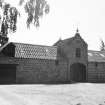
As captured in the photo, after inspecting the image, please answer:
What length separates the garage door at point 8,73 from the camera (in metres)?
23.9

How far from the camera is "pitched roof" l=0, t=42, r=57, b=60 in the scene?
25.7 meters

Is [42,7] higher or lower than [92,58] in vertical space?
higher

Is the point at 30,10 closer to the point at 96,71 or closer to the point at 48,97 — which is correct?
the point at 48,97

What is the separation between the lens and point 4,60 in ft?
79.2

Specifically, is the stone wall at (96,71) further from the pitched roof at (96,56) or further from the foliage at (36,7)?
the foliage at (36,7)

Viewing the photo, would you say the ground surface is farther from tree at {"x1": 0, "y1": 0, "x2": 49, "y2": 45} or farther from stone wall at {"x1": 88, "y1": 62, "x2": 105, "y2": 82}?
stone wall at {"x1": 88, "y1": 62, "x2": 105, "y2": 82}

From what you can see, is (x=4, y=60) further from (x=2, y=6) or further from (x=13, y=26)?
(x=2, y=6)

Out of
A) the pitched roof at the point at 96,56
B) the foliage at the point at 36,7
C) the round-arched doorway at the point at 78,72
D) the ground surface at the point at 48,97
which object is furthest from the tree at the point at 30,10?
the pitched roof at the point at 96,56

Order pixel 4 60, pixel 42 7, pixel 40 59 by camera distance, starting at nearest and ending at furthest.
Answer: pixel 42 7 < pixel 4 60 < pixel 40 59

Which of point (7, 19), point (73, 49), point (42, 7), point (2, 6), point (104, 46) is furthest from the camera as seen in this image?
point (104, 46)

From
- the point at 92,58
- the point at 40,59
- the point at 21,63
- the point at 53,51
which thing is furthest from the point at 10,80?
the point at 92,58

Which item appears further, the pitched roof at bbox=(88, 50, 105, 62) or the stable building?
the pitched roof at bbox=(88, 50, 105, 62)

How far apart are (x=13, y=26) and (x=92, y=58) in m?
20.8

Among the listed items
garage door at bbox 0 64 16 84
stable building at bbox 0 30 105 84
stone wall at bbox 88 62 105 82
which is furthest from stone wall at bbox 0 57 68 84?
stone wall at bbox 88 62 105 82
